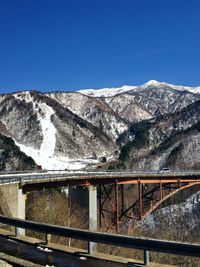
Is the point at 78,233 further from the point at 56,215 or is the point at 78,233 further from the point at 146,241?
the point at 56,215

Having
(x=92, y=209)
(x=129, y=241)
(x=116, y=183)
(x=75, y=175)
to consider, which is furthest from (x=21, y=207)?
(x=129, y=241)

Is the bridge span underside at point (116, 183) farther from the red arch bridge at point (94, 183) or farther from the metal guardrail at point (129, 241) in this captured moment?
the metal guardrail at point (129, 241)

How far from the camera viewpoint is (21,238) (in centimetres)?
1314

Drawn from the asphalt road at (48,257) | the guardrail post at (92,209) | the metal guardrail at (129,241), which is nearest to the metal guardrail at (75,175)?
the guardrail post at (92,209)

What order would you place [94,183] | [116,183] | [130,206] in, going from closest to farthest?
1. [94,183]
2. [116,183]
3. [130,206]

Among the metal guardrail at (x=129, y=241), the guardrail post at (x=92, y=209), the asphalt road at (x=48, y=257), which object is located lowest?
the guardrail post at (x=92, y=209)

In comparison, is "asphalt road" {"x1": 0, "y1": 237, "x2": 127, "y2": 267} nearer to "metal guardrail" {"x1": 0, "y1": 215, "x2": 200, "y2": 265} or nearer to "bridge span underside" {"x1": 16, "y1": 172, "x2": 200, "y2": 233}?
"metal guardrail" {"x1": 0, "y1": 215, "x2": 200, "y2": 265}

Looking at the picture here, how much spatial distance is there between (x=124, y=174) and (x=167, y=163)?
13799 cm

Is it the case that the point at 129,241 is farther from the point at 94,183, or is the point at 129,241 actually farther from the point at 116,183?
the point at 116,183

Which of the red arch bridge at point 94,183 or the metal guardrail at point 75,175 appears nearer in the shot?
the red arch bridge at point 94,183

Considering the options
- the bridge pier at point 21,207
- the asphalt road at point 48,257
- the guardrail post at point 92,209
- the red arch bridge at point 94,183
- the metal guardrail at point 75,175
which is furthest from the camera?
the guardrail post at point 92,209

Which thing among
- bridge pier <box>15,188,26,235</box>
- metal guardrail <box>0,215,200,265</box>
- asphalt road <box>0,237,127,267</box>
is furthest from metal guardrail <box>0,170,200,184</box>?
metal guardrail <box>0,215,200,265</box>

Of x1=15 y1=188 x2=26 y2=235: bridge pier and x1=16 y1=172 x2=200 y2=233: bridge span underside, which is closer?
x1=15 y1=188 x2=26 y2=235: bridge pier

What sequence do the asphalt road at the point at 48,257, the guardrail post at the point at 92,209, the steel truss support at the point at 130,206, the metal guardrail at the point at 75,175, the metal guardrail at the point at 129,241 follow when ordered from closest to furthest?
the metal guardrail at the point at 129,241 → the asphalt road at the point at 48,257 → the metal guardrail at the point at 75,175 → the guardrail post at the point at 92,209 → the steel truss support at the point at 130,206
